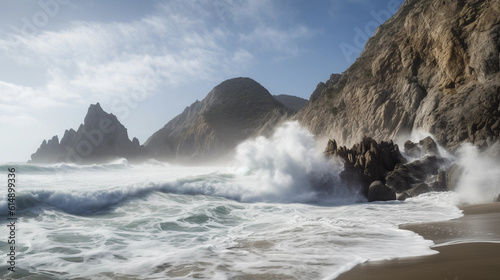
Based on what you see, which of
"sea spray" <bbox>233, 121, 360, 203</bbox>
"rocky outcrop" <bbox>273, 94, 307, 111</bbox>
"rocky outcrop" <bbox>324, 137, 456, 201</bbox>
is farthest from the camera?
"rocky outcrop" <bbox>273, 94, 307, 111</bbox>

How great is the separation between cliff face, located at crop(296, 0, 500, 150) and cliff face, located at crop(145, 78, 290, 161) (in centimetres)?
2578

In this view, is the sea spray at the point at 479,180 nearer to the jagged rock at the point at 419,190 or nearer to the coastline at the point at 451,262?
the jagged rock at the point at 419,190

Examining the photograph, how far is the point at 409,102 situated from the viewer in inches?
1198

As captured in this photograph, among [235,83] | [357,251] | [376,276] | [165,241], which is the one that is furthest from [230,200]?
[235,83]

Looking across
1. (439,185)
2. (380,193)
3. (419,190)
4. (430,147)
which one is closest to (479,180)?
(439,185)

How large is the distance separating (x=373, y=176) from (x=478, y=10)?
57.2ft

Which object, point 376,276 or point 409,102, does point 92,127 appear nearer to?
point 409,102

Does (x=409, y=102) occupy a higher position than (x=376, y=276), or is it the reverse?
(x=409, y=102)

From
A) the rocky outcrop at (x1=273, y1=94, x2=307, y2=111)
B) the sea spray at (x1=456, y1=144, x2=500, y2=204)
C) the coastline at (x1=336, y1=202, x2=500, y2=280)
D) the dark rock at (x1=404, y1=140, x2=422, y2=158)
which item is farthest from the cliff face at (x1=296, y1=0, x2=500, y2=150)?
the rocky outcrop at (x1=273, y1=94, x2=307, y2=111)

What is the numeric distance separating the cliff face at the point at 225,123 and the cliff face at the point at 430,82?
25.8 metres

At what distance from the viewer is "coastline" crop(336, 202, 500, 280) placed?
13.9 feet

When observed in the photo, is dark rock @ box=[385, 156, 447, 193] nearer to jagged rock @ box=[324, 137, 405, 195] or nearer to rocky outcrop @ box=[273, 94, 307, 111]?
jagged rock @ box=[324, 137, 405, 195]

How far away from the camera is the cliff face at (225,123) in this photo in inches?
3076

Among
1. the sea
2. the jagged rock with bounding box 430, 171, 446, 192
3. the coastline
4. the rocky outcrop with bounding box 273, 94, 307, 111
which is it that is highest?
the rocky outcrop with bounding box 273, 94, 307, 111
